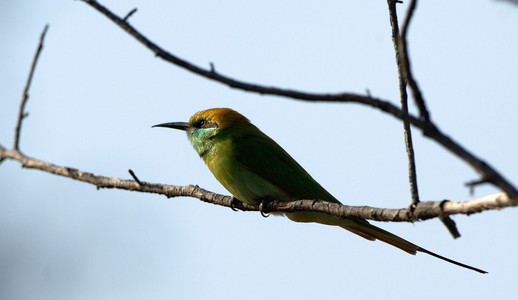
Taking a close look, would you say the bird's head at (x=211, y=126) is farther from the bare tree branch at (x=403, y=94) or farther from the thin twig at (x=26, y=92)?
the bare tree branch at (x=403, y=94)

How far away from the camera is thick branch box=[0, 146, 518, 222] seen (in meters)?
1.64

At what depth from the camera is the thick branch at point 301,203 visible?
5.37 feet

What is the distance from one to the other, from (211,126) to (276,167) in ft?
1.60

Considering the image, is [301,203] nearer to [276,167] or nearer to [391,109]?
[391,109]

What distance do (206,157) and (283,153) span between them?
1.32 feet

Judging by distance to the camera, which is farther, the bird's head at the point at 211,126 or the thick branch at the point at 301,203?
the bird's head at the point at 211,126

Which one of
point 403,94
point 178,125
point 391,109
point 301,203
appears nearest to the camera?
point 391,109

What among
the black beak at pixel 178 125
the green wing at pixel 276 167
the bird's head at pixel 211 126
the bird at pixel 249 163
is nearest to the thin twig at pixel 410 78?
the bird at pixel 249 163

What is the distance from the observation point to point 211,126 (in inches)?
163

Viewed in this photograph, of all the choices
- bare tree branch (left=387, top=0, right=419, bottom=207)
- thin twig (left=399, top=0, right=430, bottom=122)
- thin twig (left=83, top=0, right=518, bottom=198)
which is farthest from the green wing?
thin twig (left=399, top=0, right=430, bottom=122)

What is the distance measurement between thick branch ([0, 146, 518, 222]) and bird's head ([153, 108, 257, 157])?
53cm

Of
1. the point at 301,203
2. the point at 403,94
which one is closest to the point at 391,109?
the point at 403,94

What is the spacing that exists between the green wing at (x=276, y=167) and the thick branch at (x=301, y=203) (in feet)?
0.74

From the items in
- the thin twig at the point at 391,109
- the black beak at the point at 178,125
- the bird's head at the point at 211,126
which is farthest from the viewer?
the black beak at the point at 178,125
